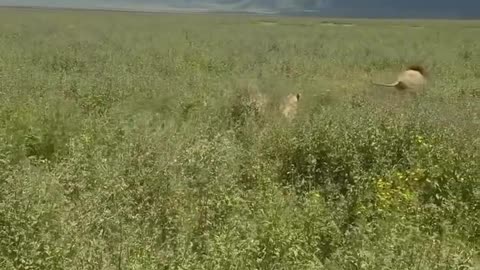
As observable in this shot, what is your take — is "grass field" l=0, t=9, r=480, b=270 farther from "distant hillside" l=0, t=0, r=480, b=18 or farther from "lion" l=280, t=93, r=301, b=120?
"distant hillside" l=0, t=0, r=480, b=18

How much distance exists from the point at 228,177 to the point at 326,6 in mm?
108487

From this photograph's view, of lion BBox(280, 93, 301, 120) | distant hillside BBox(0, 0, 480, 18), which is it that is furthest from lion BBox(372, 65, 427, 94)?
distant hillside BBox(0, 0, 480, 18)

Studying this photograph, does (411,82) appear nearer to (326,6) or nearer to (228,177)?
(228,177)

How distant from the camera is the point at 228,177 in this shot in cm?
523

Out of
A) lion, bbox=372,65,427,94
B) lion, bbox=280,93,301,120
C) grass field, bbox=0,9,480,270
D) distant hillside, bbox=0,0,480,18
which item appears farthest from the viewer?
distant hillside, bbox=0,0,480,18

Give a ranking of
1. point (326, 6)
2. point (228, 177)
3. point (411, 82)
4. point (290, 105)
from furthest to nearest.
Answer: point (326, 6) → point (411, 82) → point (290, 105) → point (228, 177)

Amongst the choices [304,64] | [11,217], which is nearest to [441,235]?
[11,217]

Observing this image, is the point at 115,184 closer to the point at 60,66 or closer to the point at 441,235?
the point at 441,235

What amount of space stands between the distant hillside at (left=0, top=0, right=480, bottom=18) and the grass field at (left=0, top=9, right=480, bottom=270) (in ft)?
247

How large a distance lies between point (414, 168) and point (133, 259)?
3.24 metres

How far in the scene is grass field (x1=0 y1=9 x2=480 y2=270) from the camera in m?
3.93

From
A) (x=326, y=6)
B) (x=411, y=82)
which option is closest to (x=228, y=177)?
(x=411, y=82)

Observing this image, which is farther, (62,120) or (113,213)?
(62,120)

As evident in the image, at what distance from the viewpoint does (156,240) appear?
14.5 ft
